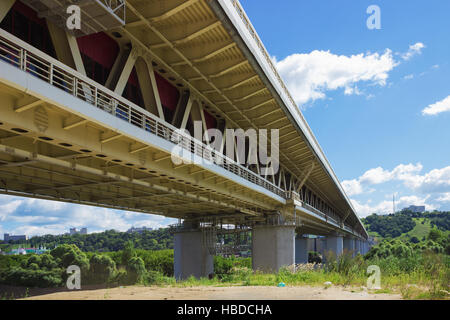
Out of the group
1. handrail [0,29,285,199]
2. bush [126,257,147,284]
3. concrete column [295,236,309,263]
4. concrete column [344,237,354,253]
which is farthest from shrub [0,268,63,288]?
concrete column [344,237,354,253]

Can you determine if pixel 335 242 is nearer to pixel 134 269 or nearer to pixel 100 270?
pixel 100 270

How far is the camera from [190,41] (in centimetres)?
1357

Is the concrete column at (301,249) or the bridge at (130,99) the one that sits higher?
the bridge at (130,99)

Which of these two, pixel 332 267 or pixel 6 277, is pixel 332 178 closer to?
pixel 332 267

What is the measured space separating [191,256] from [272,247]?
693cm

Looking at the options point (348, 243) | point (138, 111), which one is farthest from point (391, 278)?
point (348, 243)

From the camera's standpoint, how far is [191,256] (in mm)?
32594

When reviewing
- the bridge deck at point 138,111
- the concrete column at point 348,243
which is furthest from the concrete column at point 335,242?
the bridge deck at point 138,111

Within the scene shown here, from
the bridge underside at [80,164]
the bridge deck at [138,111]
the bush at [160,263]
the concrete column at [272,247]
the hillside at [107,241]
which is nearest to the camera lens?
the bridge deck at [138,111]

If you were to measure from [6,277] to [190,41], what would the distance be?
2412cm

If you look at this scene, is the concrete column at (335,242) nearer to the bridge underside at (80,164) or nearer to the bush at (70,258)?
the bridge underside at (80,164)

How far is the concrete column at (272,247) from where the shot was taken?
30.2 m

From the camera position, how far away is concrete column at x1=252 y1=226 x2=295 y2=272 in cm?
3022
